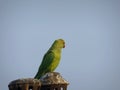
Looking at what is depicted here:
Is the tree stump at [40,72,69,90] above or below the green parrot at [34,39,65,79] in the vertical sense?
below

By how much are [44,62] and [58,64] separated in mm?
956

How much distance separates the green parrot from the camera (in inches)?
1096

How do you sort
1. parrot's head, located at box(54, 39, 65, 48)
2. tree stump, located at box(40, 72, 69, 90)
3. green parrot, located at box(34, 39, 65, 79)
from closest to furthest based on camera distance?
tree stump, located at box(40, 72, 69, 90) → green parrot, located at box(34, 39, 65, 79) → parrot's head, located at box(54, 39, 65, 48)

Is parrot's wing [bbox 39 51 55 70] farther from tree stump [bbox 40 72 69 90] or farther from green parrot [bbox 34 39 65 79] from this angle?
tree stump [bbox 40 72 69 90]

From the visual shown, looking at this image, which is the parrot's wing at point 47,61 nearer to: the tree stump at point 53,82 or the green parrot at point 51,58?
the green parrot at point 51,58

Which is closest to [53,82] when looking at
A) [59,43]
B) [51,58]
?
[51,58]

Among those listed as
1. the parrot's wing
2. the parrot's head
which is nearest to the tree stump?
the parrot's wing

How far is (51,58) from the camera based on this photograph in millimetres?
27875

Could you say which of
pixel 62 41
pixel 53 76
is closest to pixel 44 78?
pixel 53 76

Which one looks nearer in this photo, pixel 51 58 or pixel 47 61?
pixel 51 58

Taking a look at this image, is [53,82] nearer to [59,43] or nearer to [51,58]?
[51,58]

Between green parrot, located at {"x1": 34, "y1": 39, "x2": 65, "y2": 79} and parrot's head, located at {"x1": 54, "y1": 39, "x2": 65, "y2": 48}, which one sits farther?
parrot's head, located at {"x1": 54, "y1": 39, "x2": 65, "y2": 48}

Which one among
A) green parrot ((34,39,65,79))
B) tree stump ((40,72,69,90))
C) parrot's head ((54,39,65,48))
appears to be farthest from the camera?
parrot's head ((54,39,65,48))

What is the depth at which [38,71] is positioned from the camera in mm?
27422
